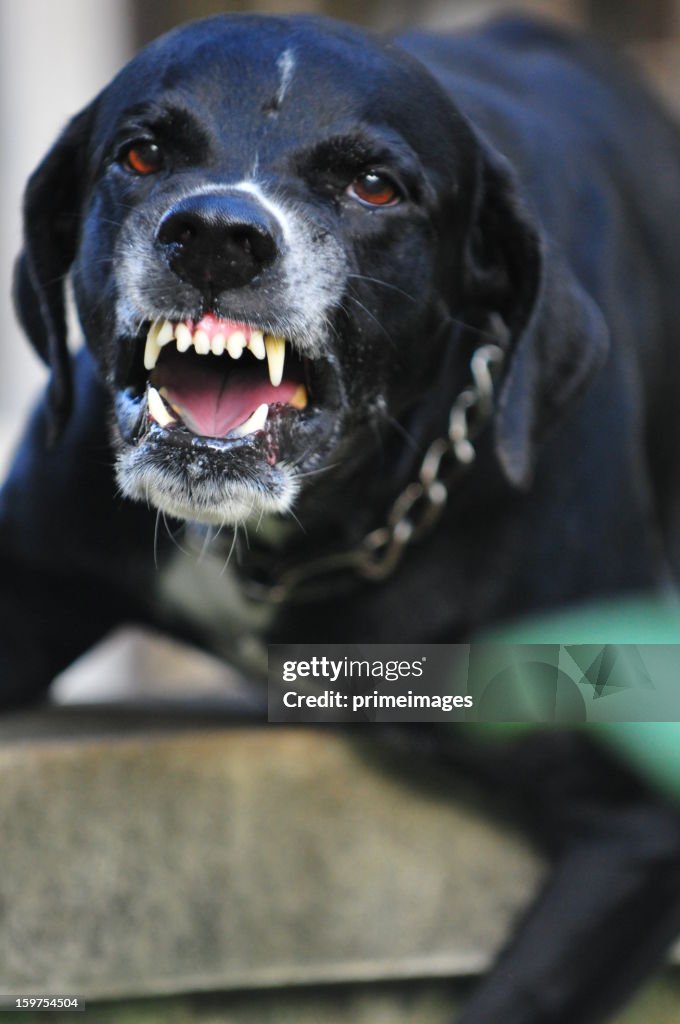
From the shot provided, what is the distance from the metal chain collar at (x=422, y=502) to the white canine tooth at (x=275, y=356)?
40 cm

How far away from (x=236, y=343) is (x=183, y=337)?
61mm

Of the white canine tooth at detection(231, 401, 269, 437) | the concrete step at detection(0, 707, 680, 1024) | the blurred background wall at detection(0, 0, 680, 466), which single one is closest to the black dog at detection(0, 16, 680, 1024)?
the white canine tooth at detection(231, 401, 269, 437)

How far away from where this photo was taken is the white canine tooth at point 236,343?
1.87m

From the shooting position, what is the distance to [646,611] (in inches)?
94.4

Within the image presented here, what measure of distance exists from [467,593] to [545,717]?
0.21 metres

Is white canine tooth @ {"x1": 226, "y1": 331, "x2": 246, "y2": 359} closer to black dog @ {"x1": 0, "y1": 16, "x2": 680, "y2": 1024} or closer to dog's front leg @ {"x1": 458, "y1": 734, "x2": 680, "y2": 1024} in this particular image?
black dog @ {"x1": 0, "y1": 16, "x2": 680, "y2": 1024}

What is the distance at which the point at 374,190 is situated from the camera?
1.97 m

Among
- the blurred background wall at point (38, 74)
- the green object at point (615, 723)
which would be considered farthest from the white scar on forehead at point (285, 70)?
the blurred background wall at point (38, 74)

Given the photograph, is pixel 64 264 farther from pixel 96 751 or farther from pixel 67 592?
pixel 96 751

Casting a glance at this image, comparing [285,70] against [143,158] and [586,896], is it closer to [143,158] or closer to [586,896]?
[143,158]

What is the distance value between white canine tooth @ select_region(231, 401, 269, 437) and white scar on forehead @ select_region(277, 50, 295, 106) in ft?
1.19

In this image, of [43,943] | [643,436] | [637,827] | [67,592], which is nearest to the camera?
[43,943]

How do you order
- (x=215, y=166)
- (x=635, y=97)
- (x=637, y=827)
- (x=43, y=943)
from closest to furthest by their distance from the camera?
Answer: (x=215, y=166) → (x=43, y=943) → (x=637, y=827) → (x=635, y=97)

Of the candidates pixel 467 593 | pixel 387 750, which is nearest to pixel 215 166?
pixel 467 593
